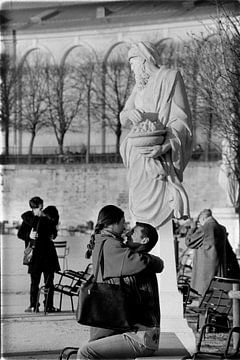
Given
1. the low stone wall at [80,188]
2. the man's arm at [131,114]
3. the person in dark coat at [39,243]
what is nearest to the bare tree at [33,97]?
the low stone wall at [80,188]

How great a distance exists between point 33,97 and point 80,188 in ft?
19.0

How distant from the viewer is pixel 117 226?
6.45m

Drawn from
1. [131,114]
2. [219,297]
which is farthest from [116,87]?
[131,114]

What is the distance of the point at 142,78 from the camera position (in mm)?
8875

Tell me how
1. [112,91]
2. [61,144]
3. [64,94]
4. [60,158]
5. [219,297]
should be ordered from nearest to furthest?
[219,297]
[112,91]
[64,94]
[60,158]
[61,144]

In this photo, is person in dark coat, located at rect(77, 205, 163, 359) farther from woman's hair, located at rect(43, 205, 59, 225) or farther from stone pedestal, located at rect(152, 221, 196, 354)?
woman's hair, located at rect(43, 205, 59, 225)

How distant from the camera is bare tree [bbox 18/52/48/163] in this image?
195ft

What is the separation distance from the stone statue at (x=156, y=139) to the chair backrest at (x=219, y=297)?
1.46 meters

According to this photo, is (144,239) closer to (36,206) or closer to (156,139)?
(156,139)

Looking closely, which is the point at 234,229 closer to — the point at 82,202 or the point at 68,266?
the point at 68,266

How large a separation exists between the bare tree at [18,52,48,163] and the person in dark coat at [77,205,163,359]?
175ft

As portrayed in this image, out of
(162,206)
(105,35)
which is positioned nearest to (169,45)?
(105,35)

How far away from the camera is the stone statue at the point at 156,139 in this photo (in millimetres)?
8648

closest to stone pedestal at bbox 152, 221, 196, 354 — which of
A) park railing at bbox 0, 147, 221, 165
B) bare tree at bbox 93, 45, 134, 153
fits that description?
bare tree at bbox 93, 45, 134, 153
